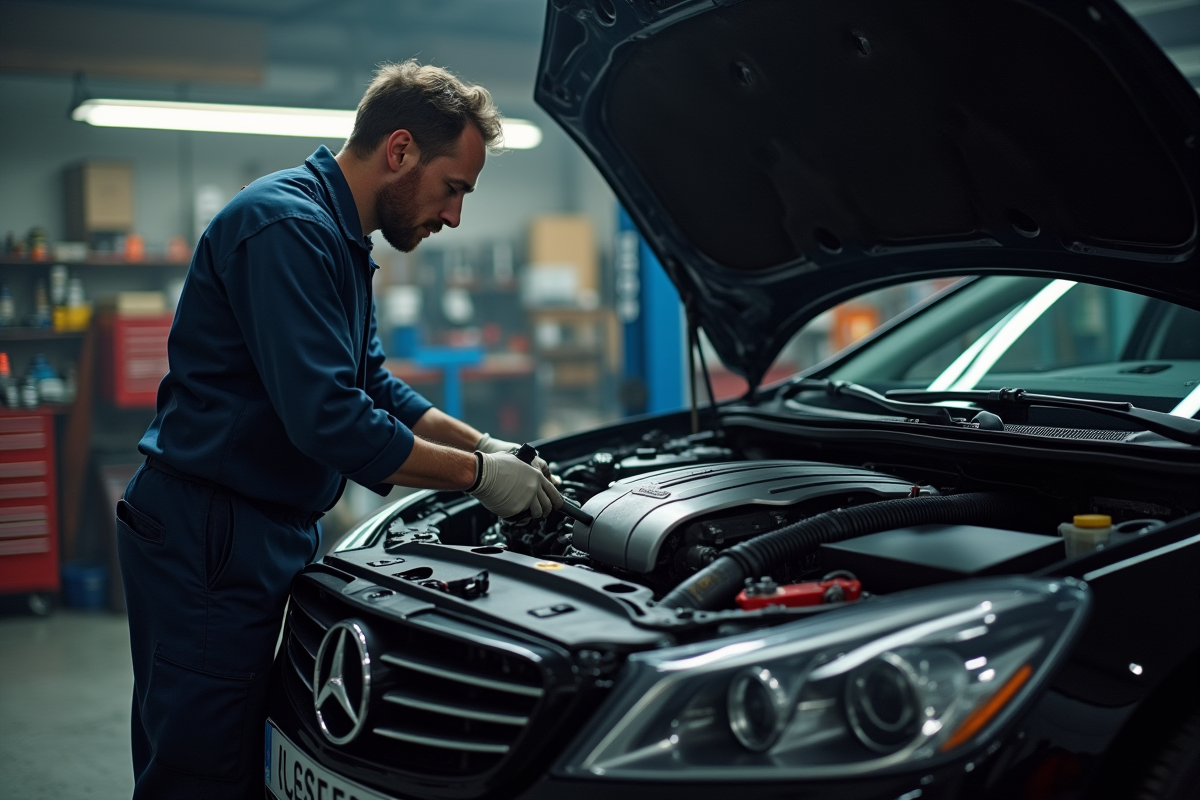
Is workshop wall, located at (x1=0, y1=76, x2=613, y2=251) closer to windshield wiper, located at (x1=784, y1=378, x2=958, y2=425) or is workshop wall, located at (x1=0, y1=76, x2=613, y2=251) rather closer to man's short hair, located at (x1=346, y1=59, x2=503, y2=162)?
windshield wiper, located at (x1=784, y1=378, x2=958, y2=425)

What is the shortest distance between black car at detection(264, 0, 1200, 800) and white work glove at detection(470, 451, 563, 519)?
0.10 meters

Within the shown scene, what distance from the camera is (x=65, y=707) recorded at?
130 inches

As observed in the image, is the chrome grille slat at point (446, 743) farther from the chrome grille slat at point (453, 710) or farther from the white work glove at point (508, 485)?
the white work glove at point (508, 485)

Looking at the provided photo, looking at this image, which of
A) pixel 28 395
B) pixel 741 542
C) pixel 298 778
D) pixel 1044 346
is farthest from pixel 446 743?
pixel 28 395

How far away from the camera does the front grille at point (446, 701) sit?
3.71 feet

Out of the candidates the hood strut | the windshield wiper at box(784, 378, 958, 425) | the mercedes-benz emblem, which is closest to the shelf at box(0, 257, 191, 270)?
the hood strut

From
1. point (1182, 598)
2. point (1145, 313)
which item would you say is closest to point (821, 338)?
point (1145, 313)

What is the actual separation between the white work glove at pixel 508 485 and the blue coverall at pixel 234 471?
0.17 metres

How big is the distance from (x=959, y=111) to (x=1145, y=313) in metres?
0.97

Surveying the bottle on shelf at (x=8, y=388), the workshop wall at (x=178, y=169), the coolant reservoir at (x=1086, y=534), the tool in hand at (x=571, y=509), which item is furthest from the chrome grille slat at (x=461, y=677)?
the bottle on shelf at (x=8, y=388)

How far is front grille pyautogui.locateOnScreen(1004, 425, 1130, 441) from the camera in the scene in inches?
62.2

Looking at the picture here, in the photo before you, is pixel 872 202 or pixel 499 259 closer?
pixel 872 202

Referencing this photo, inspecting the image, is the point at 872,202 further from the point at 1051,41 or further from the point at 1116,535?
the point at 1116,535

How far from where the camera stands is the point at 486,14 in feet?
25.1
